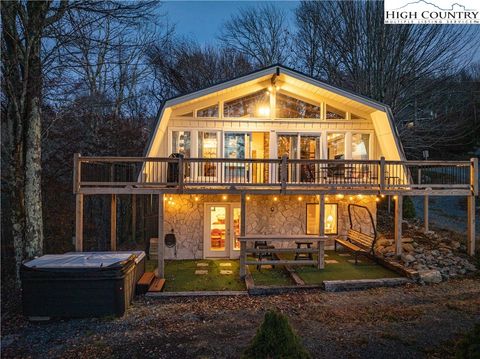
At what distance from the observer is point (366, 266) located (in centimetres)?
945

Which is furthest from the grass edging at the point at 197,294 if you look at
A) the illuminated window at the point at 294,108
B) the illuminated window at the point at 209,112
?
the illuminated window at the point at 294,108

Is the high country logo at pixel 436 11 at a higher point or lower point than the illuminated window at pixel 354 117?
higher

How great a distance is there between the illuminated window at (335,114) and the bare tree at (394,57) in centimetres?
584

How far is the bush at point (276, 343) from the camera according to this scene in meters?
3.20

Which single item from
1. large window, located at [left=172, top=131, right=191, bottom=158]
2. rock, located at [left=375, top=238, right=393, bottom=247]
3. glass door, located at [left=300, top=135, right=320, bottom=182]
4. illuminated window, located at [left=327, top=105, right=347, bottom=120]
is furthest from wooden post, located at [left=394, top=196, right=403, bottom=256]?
large window, located at [left=172, top=131, right=191, bottom=158]

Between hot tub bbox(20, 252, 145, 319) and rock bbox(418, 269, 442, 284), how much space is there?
7.63m

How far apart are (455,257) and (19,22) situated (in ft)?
45.6

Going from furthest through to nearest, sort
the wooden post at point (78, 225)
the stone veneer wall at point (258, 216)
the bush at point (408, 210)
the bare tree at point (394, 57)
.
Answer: the bush at point (408, 210) < the bare tree at point (394, 57) < the stone veneer wall at point (258, 216) < the wooden post at point (78, 225)

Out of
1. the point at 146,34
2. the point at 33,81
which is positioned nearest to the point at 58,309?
the point at 33,81

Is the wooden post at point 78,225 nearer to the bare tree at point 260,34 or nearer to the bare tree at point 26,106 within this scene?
the bare tree at point 26,106

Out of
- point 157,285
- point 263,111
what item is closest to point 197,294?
point 157,285

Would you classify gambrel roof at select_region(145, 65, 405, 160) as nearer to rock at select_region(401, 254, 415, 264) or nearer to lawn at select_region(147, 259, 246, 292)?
rock at select_region(401, 254, 415, 264)

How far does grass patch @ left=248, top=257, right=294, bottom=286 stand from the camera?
8034 millimetres

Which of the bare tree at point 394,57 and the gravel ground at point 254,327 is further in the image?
the bare tree at point 394,57
